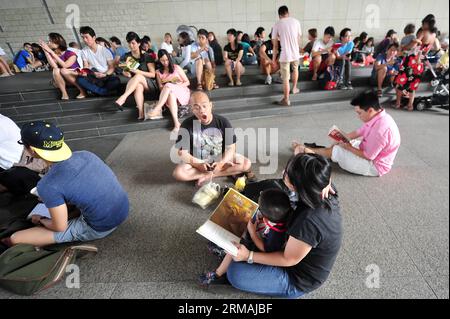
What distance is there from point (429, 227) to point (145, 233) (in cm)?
206

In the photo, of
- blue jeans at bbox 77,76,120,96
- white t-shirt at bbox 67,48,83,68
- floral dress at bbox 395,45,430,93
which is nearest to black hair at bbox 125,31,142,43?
white t-shirt at bbox 67,48,83,68

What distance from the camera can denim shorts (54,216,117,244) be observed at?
5.31 feet

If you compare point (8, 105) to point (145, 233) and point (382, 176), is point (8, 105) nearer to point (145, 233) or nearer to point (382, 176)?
point (145, 233)

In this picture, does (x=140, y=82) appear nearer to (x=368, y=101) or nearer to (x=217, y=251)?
(x=217, y=251)

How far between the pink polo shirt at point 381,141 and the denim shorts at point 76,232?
248 cm

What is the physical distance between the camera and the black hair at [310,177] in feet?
3.02

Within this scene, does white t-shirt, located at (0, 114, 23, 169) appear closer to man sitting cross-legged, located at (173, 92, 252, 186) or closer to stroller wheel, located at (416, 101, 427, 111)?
man sitting cross-legged, located at (173, 92, 252, 186)

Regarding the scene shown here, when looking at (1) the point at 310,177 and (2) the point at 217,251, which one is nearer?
(1) the point at 310,177

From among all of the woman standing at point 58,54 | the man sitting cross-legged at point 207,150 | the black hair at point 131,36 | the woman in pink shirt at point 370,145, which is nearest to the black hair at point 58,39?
the woman standing at point 58,54

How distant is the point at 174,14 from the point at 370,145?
2.01 m

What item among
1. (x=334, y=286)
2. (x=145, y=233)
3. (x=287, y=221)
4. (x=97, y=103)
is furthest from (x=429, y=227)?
(x=97, y=103)

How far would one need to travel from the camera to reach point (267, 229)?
121 cm

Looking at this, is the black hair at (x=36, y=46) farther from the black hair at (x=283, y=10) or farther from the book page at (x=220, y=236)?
the black hair at (x=283, y=10)

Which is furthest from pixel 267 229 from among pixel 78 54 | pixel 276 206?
pixel 78 54
